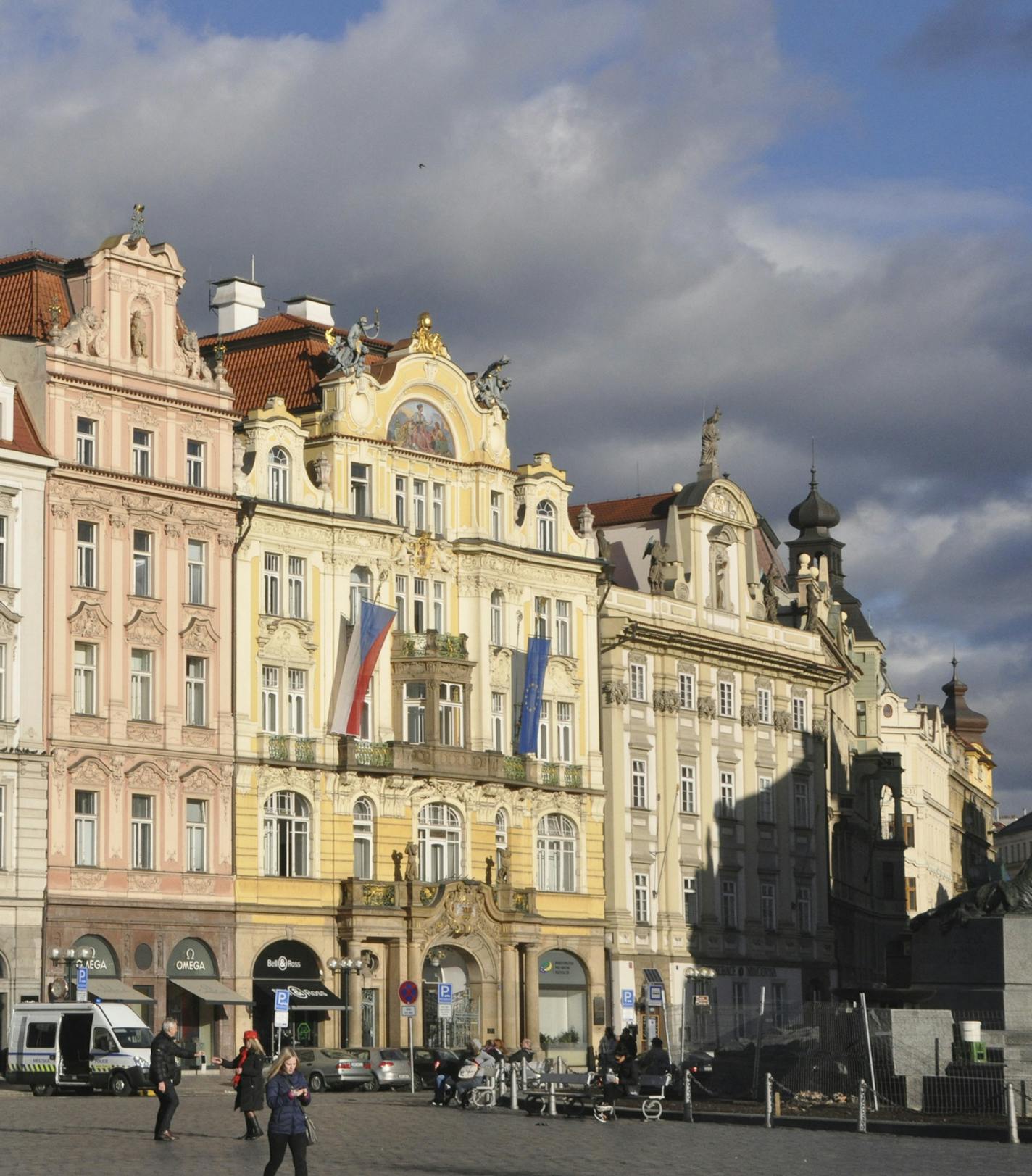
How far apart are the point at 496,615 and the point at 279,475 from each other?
1068 cm

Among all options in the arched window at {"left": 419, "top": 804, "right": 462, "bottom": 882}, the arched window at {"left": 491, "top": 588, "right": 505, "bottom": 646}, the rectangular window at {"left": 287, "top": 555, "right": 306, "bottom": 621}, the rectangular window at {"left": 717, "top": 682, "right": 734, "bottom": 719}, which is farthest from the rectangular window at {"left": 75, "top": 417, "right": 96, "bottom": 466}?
the rectangular window at {"left": 717, "top": 682, "right": 734, "bottom": 719}

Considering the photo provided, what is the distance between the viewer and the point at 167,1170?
35625 millimetres

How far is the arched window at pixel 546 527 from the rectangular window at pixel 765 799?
16.6 m

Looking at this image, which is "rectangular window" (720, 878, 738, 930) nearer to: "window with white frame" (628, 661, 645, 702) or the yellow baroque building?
"window with white frame" (628, 661, 645, 702)

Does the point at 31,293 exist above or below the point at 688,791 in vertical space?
above

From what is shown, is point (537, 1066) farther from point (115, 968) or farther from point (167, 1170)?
point (167, 1170)

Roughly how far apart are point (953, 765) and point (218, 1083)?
107m

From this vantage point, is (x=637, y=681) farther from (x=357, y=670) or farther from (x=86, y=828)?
(x=86, y=828)

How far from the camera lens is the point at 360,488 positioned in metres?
85.2

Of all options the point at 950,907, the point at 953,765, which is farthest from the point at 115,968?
the point at 953,765

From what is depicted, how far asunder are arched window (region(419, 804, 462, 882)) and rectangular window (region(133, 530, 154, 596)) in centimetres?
1331

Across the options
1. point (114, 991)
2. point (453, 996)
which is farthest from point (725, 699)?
point (114, 991)

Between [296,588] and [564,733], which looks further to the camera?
[564,733]

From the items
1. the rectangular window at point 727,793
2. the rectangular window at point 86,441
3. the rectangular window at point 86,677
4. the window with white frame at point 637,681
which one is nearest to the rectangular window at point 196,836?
the rectangular window at point 86,677
